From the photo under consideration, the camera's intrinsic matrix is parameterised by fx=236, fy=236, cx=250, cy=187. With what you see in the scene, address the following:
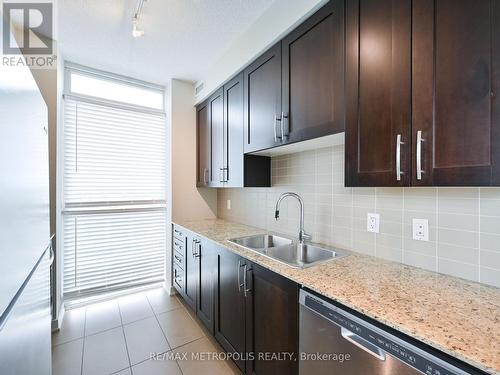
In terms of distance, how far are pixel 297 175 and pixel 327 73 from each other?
2.98ft

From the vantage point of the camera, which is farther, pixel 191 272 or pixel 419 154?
pixel 191 272

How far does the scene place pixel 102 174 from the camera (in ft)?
9.20

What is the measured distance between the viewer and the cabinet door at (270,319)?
1216mm

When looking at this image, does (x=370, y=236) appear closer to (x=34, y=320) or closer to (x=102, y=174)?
(x=34, y=320)

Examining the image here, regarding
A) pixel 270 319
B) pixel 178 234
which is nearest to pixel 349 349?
pixel 270 319

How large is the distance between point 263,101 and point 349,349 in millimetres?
1680

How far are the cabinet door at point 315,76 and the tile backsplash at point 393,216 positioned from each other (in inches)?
15.0

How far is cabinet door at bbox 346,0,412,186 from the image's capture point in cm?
105

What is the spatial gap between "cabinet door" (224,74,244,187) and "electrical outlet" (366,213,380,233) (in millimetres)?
1128

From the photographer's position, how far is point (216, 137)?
8.84 ft

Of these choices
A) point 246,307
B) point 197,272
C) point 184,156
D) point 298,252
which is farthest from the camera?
point 184,156

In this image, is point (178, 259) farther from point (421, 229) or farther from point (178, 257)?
point (421, 229)

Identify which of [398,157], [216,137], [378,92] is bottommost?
[398,157]

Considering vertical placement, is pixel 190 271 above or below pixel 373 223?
below
